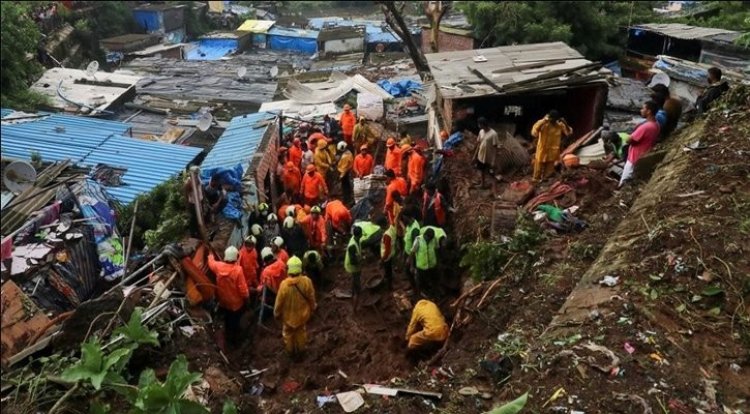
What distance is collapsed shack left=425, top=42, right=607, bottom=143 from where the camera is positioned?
1177cm

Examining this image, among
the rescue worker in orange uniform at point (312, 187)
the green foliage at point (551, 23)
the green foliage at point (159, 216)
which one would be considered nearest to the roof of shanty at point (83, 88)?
the green foliage at point (159, 216)

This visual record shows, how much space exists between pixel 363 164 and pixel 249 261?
17.1 feet

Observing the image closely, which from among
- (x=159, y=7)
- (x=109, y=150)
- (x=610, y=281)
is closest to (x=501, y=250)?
(x=610, y=281)

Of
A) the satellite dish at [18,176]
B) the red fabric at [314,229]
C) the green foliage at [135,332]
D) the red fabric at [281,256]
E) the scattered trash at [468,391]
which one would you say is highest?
the satellite dish at [18,176]

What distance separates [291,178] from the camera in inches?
523

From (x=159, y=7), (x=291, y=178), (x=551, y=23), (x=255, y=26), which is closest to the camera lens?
(x=291, y=178)

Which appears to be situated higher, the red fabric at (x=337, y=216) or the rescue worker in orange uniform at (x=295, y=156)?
the rescue worker in orange uniform at (x=295, y=156)

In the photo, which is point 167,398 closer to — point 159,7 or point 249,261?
point 249,261

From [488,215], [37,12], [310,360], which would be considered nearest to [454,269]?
[488,215]

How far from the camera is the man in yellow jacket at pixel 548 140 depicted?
10.0m

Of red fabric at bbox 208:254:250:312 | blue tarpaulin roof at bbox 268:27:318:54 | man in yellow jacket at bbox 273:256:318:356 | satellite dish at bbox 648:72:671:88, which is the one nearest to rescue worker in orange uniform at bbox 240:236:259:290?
red fabric at bbox 208:254:250:312

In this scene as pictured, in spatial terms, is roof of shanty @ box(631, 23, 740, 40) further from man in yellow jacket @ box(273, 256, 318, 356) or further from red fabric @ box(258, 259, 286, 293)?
man in yellow jacket @ box(273, 256, 318, 356)

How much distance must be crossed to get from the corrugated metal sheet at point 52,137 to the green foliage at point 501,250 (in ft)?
17.5

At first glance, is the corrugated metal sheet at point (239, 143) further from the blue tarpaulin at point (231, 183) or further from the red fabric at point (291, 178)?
the red fabric at point (291, 178)
